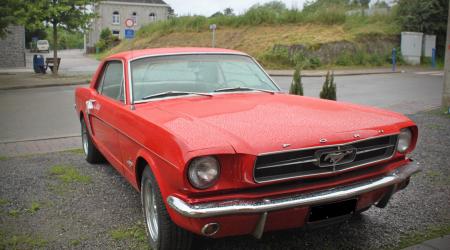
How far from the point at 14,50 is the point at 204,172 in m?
29.8

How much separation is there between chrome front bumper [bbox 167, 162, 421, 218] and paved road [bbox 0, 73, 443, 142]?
624cm

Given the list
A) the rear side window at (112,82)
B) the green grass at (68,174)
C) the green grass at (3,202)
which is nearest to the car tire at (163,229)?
the rear side window at (112,82)

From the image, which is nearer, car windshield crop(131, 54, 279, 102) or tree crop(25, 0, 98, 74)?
car windshield crop(131, 54, 279, 102)

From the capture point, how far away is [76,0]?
2189 cm

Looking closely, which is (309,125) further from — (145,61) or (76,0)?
(76,0)

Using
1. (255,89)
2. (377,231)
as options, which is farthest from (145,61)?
(377,231)

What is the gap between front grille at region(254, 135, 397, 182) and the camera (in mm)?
2934

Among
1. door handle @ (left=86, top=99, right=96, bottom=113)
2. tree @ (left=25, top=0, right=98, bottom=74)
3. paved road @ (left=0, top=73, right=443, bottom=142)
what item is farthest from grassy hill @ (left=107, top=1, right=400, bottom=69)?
door handle @ (left=86, top=99, right=96, bottom=113)

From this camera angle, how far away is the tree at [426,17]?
27.5 m

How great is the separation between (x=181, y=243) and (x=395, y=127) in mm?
1738

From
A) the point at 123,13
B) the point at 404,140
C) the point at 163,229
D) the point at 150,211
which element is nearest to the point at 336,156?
the point at 404,140

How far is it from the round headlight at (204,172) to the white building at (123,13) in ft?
211

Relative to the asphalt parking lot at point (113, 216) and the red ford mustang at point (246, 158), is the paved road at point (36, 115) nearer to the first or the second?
the asphalt parking lot at point (113, 216)

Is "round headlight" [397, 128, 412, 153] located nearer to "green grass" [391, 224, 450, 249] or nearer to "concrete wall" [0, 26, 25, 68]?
"green grass" [391, 224, 450, 249]
